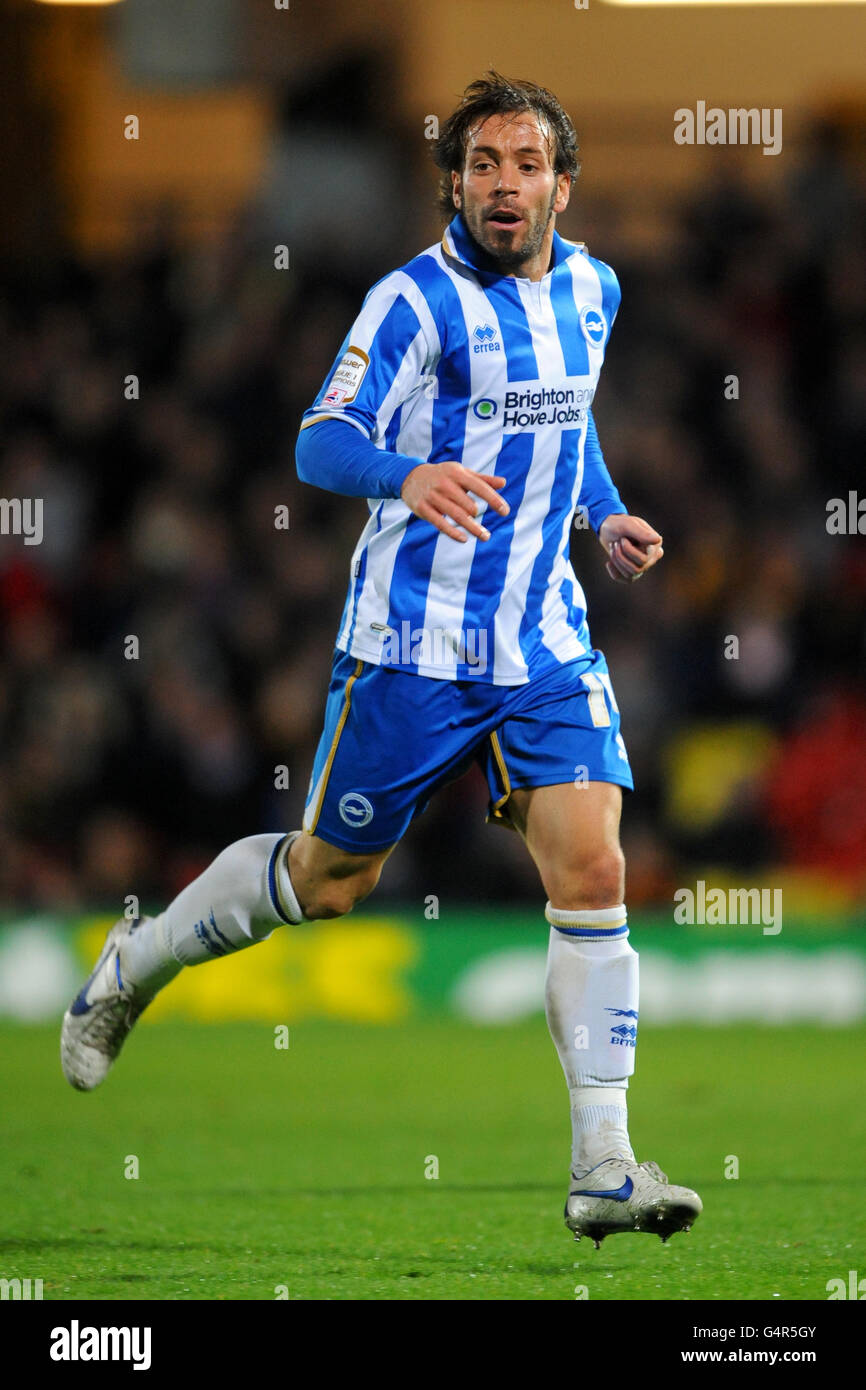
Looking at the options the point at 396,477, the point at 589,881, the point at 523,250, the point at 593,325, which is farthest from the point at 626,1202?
the point at 523,250

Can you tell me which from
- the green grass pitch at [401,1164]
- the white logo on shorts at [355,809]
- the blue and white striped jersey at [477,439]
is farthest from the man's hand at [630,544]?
the green grass pitch at [401,1164]

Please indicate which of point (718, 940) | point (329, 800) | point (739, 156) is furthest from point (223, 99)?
point (329, 800)

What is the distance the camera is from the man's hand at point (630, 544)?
4.39 meters

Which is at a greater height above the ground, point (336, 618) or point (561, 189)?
point (336, 618)

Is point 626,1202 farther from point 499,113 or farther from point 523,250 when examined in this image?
point 499,113

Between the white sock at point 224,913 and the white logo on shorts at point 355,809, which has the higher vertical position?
the white logo on shorts at point 355,809

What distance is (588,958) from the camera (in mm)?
4273

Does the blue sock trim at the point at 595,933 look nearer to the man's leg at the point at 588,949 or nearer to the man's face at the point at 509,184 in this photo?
the man's leg at the point at 588,949

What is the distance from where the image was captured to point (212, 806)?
10.1m

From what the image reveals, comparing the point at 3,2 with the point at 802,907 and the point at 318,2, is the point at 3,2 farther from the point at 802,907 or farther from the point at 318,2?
the point at 802,907

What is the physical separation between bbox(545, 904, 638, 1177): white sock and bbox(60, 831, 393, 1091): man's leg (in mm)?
507

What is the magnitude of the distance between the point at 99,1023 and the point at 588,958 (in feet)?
4.44
